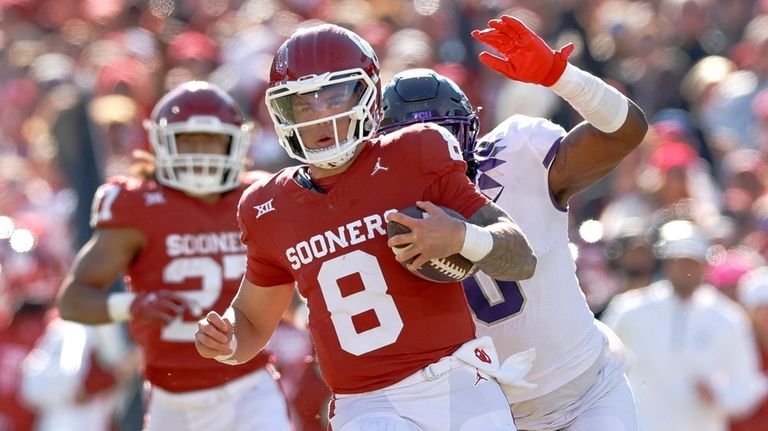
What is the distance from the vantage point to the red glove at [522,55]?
4246 millimetres

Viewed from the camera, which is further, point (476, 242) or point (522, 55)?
point (522, 55)

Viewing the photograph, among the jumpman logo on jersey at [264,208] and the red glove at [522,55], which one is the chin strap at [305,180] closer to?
the jumpman logo on jersey at [264,208]

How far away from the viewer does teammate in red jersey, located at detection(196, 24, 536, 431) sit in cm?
390

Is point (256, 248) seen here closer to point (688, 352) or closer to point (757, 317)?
point (688, 352)

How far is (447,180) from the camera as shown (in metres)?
3.92

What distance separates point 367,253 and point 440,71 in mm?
5563

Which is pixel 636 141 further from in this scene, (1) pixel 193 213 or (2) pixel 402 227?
(1) pixel 193 213

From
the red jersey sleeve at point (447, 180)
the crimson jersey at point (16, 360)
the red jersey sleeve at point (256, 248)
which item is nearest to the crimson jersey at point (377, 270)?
the red jersey sleeve at point (447, 180)

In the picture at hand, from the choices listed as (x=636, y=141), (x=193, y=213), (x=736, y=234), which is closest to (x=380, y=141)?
(x=636, y=141)

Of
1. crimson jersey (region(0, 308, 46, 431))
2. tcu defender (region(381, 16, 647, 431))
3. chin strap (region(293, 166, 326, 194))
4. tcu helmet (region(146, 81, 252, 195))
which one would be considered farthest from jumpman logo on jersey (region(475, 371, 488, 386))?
crimson jersey (region(0, 308, 46, 431))

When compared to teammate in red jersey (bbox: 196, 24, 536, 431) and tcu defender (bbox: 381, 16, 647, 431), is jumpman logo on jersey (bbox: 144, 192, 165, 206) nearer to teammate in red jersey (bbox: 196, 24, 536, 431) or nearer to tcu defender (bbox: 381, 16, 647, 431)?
tcu defender (bbox: 381, 16, 647, 431)

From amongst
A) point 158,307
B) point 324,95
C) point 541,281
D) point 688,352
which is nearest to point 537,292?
point 541,281

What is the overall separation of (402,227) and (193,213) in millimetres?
2420

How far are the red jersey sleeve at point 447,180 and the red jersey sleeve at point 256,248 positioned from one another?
486 mm
